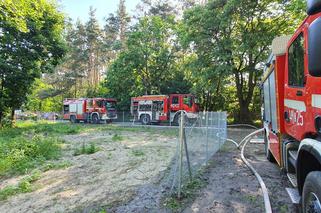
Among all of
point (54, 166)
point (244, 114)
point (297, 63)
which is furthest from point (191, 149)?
point (244, 114)

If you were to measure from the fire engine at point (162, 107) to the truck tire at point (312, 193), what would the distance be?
2373cm

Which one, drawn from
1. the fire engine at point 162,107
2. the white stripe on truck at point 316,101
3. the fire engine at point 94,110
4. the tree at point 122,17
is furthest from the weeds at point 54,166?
the tree at point 122,17

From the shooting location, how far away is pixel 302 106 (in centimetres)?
421

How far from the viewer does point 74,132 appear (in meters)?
20.7

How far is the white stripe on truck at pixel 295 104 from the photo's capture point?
4.17 meters

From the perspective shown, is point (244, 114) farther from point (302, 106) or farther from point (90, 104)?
point (302, 106)

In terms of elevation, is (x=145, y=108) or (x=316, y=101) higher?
(x=145, y=108)

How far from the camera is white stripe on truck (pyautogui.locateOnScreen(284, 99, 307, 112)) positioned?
4166mm

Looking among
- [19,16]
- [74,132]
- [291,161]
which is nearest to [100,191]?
[291,161]

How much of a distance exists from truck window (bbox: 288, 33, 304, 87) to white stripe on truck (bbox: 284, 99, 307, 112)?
9.9 inches

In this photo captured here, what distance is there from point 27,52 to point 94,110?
12.3 metres

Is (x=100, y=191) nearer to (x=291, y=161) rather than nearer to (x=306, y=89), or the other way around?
(x=291, y=161)

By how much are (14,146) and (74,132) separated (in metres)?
8.36

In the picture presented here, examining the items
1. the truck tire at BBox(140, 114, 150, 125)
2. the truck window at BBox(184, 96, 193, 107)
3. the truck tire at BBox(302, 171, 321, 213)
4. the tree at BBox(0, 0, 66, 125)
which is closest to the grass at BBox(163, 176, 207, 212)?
the truck tire at BBox(302, 171, 321, 213)
